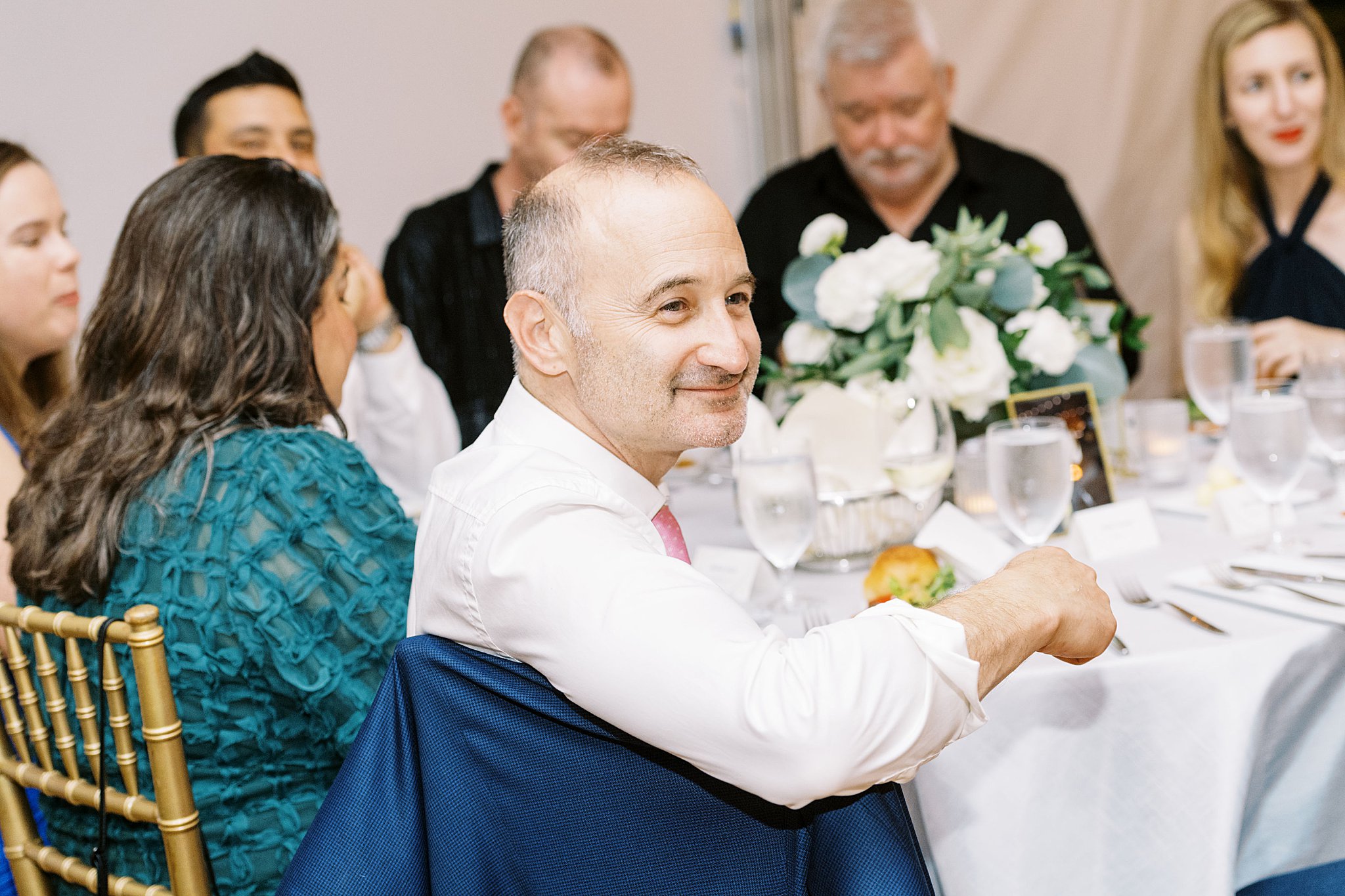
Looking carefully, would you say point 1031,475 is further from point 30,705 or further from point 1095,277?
point 30,705

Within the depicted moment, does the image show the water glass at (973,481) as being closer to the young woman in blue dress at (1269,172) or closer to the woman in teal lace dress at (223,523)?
the woman in teal lace dress at (223,523)

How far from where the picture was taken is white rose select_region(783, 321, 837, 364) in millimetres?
1833

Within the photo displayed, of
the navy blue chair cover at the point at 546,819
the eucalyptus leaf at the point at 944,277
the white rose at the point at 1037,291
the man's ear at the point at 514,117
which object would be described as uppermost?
the man's ear at the point at 514,117

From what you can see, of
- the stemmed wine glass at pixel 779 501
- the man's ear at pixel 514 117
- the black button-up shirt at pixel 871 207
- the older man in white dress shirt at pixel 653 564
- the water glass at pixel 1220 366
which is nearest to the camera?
the older man in white dress shirt at pixel 653 564

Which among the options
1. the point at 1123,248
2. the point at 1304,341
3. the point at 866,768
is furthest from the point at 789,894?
the point at 1123,248

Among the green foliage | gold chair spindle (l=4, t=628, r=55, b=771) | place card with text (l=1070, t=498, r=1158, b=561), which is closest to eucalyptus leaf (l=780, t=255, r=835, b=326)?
the green foliage

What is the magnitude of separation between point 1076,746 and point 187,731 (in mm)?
949

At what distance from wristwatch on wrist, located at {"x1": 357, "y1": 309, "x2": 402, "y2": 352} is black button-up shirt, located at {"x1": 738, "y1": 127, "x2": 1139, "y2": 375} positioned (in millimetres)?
988

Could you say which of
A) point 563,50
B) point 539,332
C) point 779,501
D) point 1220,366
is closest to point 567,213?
point 539,332

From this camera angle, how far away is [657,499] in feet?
3.80

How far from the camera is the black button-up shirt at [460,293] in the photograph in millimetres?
3168

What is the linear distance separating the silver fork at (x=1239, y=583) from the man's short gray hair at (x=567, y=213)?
76 cm

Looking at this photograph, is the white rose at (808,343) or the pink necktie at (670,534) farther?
the white rose at (808,343)

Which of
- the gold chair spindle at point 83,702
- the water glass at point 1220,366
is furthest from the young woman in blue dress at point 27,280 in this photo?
the water glass at point 1220,366
